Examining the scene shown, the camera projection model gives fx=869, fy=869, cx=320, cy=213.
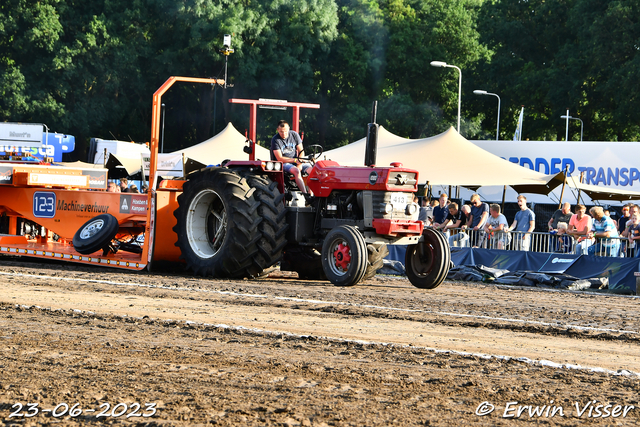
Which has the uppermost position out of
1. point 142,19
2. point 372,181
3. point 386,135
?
point 142,19

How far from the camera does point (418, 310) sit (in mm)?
8734

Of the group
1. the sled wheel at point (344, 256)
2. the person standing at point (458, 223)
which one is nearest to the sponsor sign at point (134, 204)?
the sled wheel at point (344, 256)

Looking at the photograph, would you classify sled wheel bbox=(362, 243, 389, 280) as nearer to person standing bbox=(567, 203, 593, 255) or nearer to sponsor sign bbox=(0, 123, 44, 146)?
person standing bbox=(567, 203, 593, 255)

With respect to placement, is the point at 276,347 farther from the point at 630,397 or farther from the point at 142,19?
the point at 142,19

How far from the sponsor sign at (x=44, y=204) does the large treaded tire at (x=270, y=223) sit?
380cm

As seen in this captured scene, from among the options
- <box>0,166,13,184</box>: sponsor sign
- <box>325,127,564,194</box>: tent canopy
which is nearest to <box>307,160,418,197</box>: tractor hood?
<box>0,166,13,184</box>: sponsor sign

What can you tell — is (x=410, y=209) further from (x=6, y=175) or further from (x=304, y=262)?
(x=6, y=175)

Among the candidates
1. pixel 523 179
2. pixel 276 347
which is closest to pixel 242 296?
pixel 276 347

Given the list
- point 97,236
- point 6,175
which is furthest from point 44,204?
point 97,236

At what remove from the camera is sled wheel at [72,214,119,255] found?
12.2 metres

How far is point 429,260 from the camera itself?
37.1 feet

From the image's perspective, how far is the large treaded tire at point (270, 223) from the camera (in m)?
11.1

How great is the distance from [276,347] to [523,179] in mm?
13800

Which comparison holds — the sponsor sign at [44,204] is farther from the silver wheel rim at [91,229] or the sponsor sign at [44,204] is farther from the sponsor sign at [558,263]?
the sponsor sign at [558,263]
